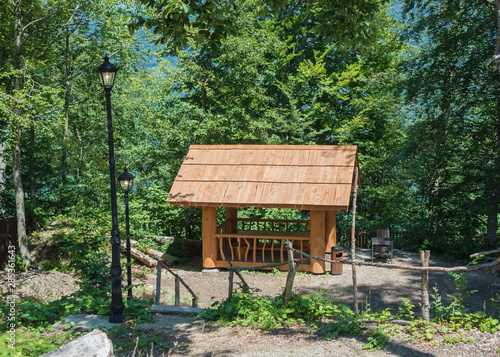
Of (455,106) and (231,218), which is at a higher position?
(455,106)

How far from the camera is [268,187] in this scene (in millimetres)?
12078

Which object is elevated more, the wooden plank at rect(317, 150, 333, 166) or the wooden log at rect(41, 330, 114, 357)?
the wooden plank at rect(317, 150, 333, 166)

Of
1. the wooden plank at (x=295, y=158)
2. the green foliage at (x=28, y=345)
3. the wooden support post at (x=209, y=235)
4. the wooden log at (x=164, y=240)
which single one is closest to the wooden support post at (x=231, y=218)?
the wooden support post at (x=209, y=235)

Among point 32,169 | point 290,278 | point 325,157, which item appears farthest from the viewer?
point 32,169

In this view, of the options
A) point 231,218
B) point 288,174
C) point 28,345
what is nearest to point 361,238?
point 231,218

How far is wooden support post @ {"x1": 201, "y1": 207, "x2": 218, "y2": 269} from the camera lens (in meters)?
12.7

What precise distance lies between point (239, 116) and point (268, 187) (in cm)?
661

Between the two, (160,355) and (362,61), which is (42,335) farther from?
(362,61)

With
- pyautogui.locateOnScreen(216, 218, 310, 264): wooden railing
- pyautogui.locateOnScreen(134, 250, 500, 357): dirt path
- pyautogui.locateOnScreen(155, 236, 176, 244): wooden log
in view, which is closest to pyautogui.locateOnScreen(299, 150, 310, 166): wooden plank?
pyautogui.locateOnScreen(216, 218, 310, 264): wooden railing

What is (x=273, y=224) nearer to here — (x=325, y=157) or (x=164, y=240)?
(x=325, y=157)

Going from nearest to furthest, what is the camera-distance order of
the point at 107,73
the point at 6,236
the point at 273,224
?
the point at 107,73, the point at 6,236, the point at 273,224

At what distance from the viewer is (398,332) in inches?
226

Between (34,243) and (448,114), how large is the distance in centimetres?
1602

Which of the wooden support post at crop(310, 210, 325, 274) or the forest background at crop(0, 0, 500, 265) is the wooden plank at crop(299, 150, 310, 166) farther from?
the forest background at crop(0, 0, 500, 265)
